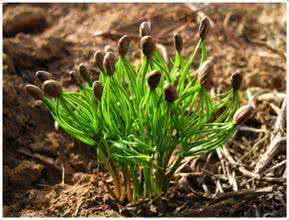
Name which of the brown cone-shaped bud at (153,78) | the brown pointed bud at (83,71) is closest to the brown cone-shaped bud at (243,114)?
the brown cone-shaped bud at (153,78)

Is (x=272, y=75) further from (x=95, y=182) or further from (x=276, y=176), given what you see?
(x=95, y=182)

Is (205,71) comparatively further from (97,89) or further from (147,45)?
(97,89)

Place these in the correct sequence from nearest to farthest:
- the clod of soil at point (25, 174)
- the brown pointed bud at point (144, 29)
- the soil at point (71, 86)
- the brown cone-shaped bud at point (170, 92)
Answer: the brown cone-shaped bud at point (170, 92) → the brown pointed bud at point (144, 29) → the soil at point (71, 86) → the clod of soil at point (25, 174)

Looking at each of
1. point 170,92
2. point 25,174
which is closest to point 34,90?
point 170,92

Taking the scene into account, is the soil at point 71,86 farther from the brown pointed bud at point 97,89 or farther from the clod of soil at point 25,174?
Answer: the brown pointed bud at point 97,89

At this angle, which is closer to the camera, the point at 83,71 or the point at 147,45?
the point at 147,45

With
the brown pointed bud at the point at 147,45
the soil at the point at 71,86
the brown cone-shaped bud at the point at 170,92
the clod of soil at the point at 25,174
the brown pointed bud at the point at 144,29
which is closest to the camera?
the brown cone-shaped bud at the point at 170,92

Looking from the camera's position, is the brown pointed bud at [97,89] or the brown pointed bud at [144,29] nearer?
the brown pointed bud at [97,89]
